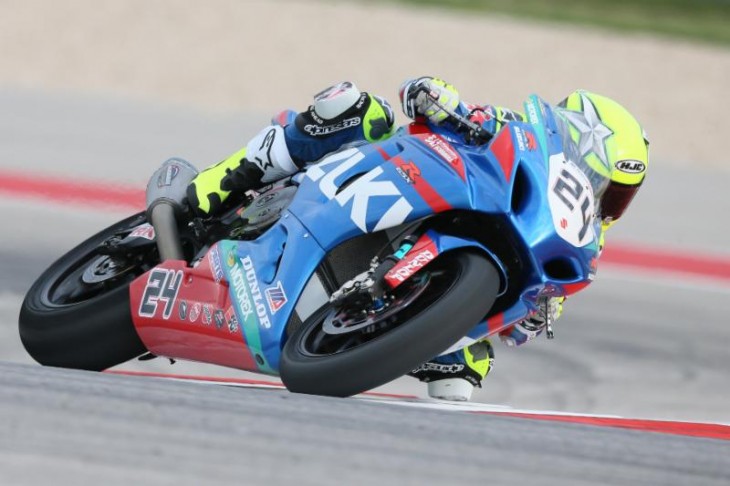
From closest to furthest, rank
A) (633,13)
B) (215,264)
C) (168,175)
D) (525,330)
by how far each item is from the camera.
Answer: (215,264)
(525,330)
(168,175)
(633,13)

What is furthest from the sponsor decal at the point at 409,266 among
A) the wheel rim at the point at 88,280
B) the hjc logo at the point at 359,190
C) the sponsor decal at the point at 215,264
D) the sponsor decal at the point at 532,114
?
the wheel rim at the point at 88,280

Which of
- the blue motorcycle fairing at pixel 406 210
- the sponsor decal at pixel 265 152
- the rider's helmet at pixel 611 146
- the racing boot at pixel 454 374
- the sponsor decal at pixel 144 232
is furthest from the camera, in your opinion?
the sponsor decal at pixel 144 232

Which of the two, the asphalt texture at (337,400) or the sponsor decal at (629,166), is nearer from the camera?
the asphalt texture at (337,400)

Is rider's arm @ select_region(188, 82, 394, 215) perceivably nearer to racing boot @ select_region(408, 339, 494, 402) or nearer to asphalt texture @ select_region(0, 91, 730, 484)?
racing boot @ select_region(408, 339, 494, 402)

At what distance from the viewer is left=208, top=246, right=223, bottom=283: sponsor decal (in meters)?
4.32

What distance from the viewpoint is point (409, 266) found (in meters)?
3.81

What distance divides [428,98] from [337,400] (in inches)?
50.0

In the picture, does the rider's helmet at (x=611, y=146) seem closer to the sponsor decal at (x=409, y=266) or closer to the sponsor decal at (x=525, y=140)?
the sponsor decal at (x=525, y=140)

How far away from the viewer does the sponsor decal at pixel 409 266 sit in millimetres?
3779

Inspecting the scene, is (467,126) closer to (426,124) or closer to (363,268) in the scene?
(426,124)

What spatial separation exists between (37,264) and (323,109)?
2548mm

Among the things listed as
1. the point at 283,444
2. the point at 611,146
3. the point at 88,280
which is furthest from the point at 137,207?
the point at 283,444

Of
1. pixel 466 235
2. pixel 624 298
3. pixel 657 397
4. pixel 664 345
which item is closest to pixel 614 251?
pixel 624 298

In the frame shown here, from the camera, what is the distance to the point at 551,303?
13.9 feet
